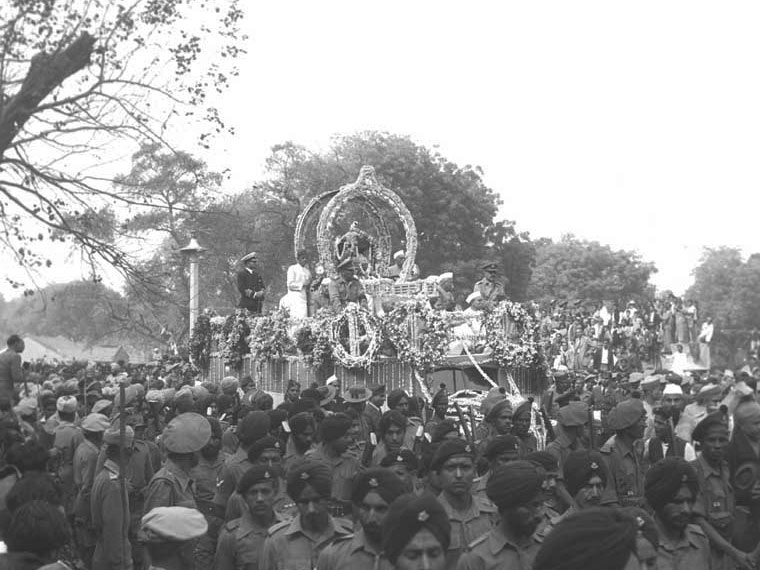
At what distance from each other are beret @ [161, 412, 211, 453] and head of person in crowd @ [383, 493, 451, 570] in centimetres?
339

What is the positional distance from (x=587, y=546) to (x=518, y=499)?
2165mm

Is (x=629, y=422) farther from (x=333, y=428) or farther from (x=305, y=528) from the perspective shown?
(x=305, y=528)

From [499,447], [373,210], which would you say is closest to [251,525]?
[499,447]

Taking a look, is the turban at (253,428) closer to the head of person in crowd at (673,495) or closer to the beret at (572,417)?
the beret at (572,417)

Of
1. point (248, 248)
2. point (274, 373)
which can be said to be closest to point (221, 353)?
point (274, 373)

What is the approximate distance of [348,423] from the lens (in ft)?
29.4

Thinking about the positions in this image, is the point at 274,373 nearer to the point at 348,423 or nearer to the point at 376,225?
the point at 376,225

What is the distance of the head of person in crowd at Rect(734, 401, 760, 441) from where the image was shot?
332 inches

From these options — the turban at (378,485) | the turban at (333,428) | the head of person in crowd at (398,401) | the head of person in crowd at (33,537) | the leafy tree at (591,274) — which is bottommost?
the head of person in crowd at (33,537)

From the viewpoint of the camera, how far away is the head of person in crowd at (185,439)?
793 cm

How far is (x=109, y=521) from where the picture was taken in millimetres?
7480

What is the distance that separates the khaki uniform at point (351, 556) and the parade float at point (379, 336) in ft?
48.7

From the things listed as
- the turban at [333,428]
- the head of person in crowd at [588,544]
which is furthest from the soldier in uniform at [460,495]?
the head of person in crowd at [588,544]

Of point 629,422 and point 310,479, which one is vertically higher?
point 629,422
